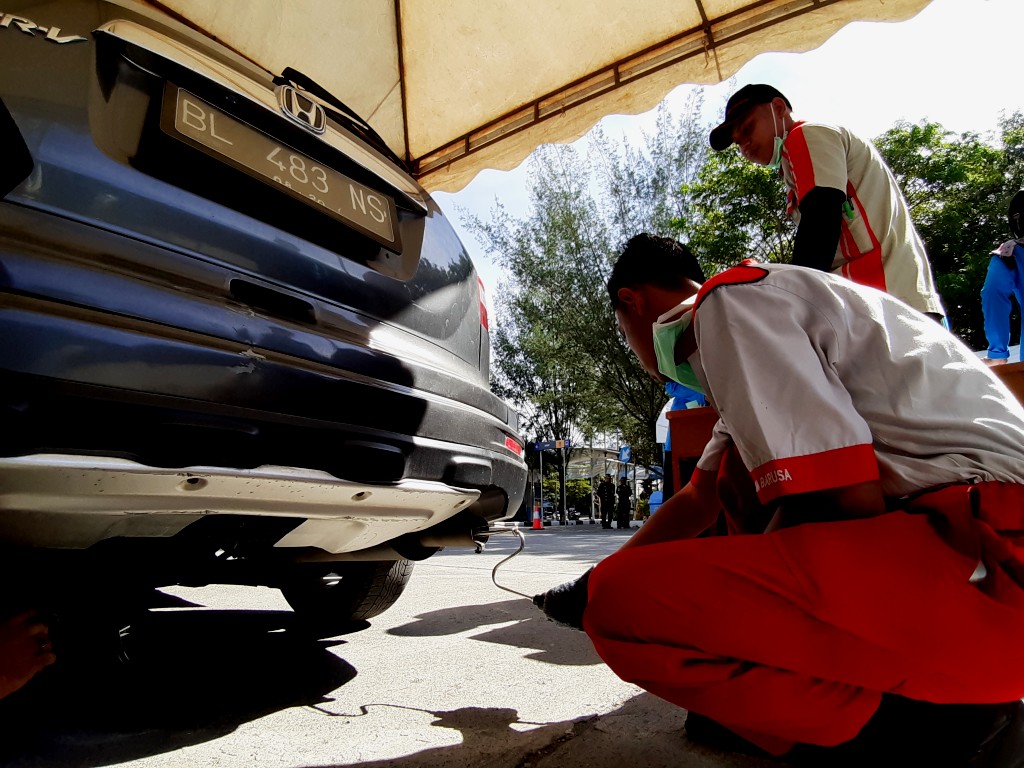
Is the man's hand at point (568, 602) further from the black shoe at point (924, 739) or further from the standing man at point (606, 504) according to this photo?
the standing man at point (606, 504)

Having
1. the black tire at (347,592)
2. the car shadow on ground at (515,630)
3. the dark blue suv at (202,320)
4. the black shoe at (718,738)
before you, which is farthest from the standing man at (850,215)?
the black tire at (347,592)

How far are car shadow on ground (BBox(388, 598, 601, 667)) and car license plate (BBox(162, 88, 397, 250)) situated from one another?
1.47m

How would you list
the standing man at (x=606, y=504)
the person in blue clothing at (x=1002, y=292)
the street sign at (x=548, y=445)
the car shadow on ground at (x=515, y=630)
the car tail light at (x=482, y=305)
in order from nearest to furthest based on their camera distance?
the car tail light at (x=482, y=305)
the car shadow on ground at (x=515, y=630)
the person in blue clothing at (x=1002, y=292)
the standing man at (x=606, y=504)
the street sign at (x=548, y=445)

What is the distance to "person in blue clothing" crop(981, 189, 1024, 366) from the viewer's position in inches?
145

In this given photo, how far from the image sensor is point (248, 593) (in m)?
4.07

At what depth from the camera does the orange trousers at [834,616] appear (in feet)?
3.24

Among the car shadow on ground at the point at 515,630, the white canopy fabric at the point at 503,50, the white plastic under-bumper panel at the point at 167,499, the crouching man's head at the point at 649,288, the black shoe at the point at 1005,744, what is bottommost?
the car shadow on ground at the point at 515,630

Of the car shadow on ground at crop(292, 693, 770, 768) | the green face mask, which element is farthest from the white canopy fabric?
the car shadow on ground at crop(292, 693, 770, 768)

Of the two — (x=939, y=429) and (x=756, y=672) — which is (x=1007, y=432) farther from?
(x=756, y=672)

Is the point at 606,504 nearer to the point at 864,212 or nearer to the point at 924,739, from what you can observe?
the point at 864,212

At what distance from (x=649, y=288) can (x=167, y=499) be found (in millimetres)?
982

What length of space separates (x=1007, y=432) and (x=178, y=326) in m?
1.33

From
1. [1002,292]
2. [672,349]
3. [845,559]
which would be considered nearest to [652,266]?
[672,349]

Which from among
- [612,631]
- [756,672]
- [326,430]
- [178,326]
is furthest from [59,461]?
[756,672]
